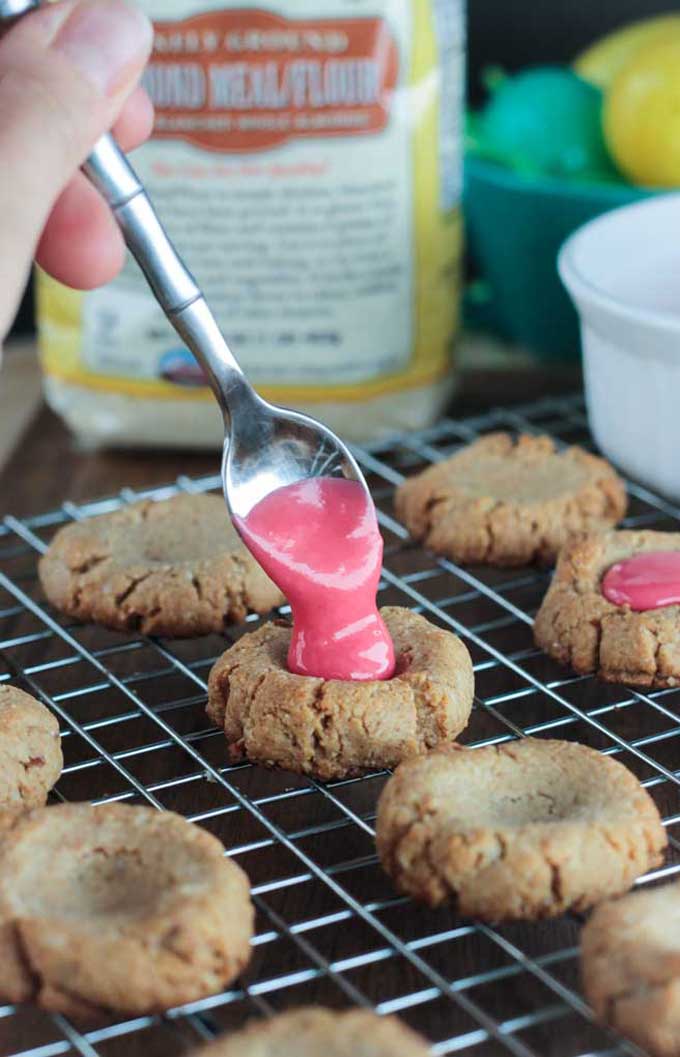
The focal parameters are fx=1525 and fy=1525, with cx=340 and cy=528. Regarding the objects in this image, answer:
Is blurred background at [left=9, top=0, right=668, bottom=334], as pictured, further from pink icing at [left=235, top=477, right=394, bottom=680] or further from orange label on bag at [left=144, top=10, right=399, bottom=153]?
pink icing at [left=235, top=477, right=394, bottom=680]

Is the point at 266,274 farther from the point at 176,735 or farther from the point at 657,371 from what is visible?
the point at 176,735

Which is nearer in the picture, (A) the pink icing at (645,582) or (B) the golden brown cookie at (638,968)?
(B) the golden brown cookie at (638,968)

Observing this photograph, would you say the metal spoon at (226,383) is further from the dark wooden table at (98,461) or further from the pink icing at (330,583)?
the dark wooden table at (98,461)

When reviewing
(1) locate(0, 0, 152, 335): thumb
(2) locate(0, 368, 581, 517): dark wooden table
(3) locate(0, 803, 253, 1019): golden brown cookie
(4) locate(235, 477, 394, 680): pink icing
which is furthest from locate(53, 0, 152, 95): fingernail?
(2) locate(0, 368, 581, 517): dark wooden table

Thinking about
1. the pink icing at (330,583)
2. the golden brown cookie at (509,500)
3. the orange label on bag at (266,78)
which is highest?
the orange label on bag at (266,78)

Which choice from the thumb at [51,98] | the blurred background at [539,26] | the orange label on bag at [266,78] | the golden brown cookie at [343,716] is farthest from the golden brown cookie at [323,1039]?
the blurred background at [539,26]

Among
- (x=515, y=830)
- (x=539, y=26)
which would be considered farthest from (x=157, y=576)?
(x=539, y=26)

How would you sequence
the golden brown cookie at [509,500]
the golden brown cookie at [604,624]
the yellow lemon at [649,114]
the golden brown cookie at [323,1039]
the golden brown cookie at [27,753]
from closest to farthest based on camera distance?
1. the golden brown cookie at [323,1039]
2. the golden brown cookie at [27,753]
3. the golden brown cookie at [604,624]
4. the golden brown cookie at [509,500]
5. the yellow lemon at [649,114]
